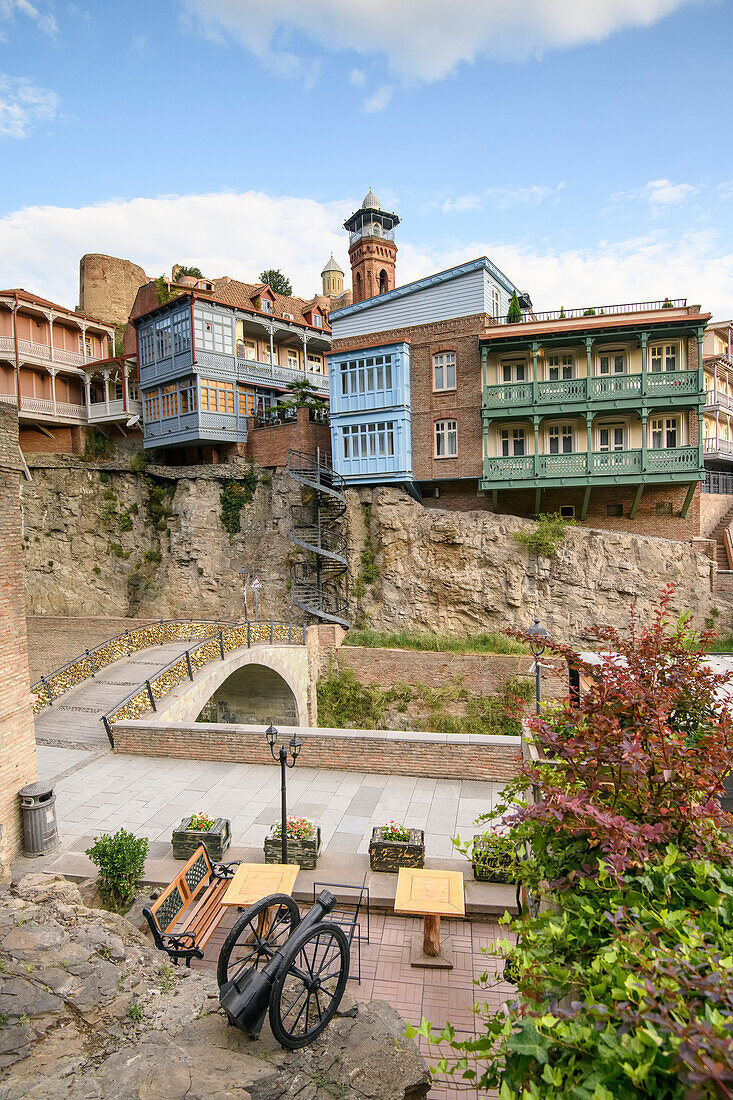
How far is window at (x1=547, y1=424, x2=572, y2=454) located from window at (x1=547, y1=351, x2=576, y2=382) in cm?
196

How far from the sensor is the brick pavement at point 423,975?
6785 mm

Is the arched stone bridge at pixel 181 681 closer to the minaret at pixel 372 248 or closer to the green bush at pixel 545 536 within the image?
the green bush at pixel 545 536

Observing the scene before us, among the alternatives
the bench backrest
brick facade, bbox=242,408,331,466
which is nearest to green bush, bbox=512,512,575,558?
brick facade, bbox=242,408,331,466

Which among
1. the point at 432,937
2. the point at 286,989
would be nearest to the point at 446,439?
the point at 432,937

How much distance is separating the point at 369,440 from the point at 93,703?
15475 mm

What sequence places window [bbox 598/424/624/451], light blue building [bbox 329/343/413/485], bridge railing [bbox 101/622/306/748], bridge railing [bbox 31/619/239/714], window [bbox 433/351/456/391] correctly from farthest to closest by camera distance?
light blue building [bbox 329/343/413/485], window [bbox 433/351/456/391], window [bbox 598/424/624/451], bridge railing [bbox 31/619/239/714], bridge railing [bbox 101/622/306/748]

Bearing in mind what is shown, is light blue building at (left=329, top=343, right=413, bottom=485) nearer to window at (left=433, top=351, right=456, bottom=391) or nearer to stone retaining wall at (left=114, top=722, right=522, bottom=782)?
window at (left=433, top=351, right=456, bottom=391)

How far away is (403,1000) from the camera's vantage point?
22.9 feet

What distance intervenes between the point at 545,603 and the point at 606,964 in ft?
72.2

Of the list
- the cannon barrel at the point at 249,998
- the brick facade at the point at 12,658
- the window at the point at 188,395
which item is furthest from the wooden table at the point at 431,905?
the window at the point at 188,395

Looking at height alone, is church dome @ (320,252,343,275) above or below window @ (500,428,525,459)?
above

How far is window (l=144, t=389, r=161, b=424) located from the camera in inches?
1250

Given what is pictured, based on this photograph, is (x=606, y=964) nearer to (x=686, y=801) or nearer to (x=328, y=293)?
(x=686, y=801)

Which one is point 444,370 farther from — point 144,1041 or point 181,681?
point 144,1041
